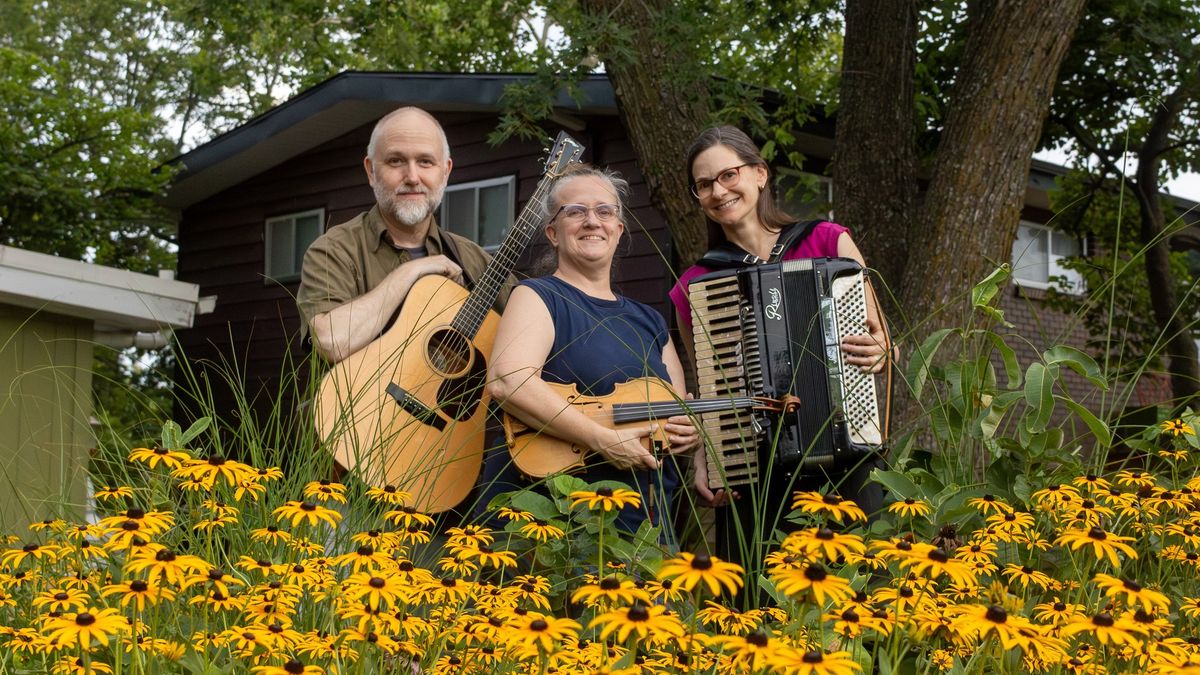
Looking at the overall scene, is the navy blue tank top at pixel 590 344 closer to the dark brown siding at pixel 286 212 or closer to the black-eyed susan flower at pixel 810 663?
the black-eyed susan flower at pixel 810 663

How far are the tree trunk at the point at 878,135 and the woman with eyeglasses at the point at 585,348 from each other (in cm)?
249

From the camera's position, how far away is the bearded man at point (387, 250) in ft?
11.4

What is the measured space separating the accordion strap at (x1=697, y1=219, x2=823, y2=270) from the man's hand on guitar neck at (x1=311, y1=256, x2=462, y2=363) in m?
0.80

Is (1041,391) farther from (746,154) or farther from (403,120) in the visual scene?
(403,120)

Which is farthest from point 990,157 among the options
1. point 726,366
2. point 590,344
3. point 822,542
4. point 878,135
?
point 822,542

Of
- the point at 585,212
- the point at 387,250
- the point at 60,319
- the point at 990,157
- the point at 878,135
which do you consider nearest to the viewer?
the point at 585,212

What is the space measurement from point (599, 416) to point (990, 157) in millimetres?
2864

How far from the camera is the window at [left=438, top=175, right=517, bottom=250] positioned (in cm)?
1110

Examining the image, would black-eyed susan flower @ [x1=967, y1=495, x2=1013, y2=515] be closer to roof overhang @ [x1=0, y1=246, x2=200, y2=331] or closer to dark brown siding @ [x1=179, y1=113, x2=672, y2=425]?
roof overhang @ [x1=0, y1=246, x2=200, y2=331]

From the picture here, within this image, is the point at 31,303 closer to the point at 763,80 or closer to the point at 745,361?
the point at 763,80

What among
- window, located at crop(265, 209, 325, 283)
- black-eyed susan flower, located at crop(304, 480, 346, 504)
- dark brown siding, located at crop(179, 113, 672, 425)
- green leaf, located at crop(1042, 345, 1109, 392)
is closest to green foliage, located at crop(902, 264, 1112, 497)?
green leaf, located at crop(1042, 345, 1109, 392)

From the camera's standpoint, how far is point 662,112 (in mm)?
5684

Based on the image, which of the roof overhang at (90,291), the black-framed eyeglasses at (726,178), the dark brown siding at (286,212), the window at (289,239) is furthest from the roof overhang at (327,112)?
the black-framed eyeglasses at (726,178)

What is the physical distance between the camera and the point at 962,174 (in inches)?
209
